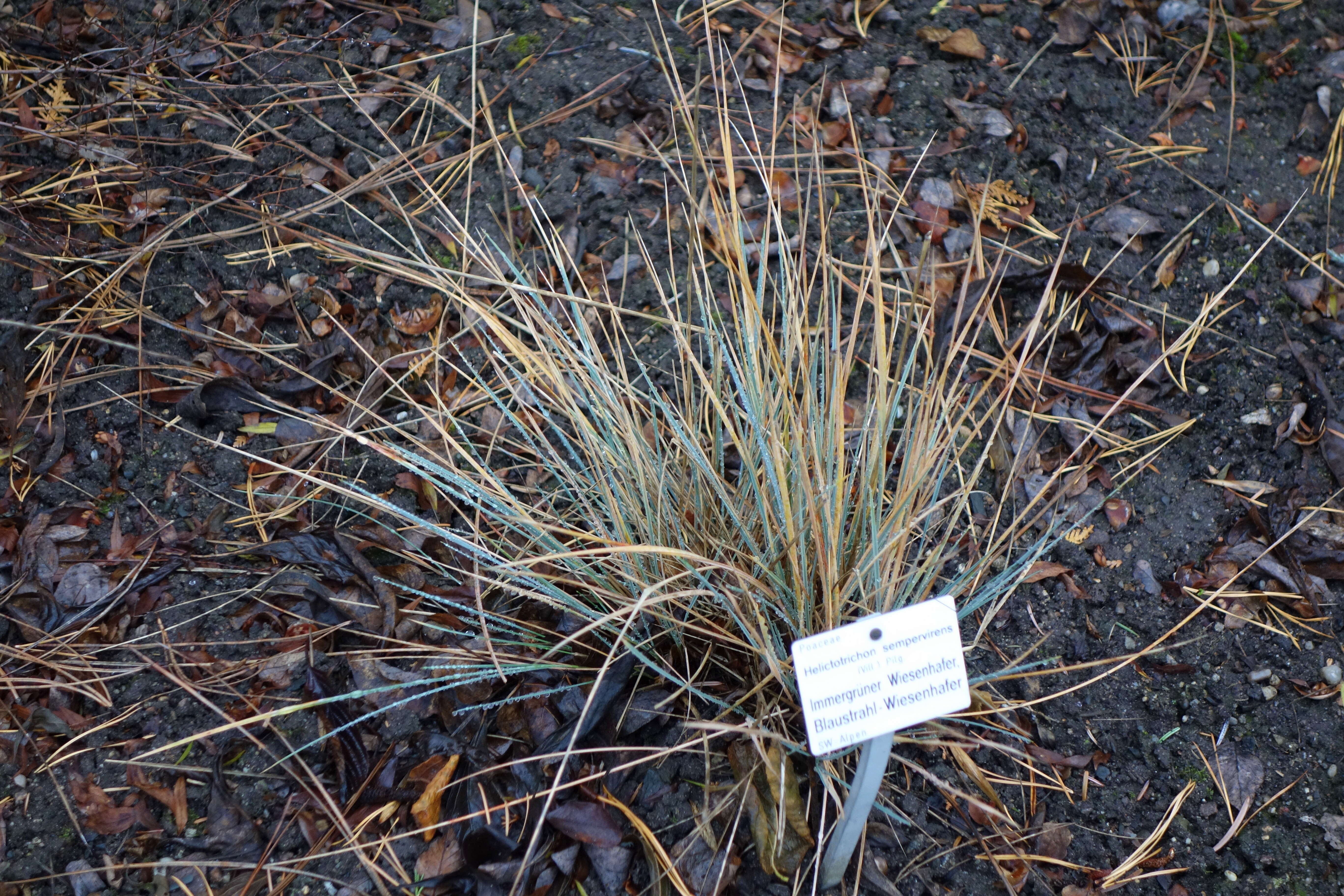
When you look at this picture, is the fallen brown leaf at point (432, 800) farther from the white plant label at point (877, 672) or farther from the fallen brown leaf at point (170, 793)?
the white plant label at point (877, 672)

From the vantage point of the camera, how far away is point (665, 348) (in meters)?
1.73

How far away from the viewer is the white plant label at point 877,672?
90 cm

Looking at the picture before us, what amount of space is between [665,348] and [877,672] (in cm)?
96

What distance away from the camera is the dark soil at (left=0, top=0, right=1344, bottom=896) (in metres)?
1.27

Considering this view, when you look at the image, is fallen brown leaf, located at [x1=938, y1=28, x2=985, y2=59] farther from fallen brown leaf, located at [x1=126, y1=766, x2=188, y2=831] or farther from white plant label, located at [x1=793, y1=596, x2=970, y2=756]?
fallen brown leaf, located at [x1=126, y1=766, x2=188, y2=831]

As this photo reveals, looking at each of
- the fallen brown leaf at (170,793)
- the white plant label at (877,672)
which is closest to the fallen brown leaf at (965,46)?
the white plant label at (877,672)

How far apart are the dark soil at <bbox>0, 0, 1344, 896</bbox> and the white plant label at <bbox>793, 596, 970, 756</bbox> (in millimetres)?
374

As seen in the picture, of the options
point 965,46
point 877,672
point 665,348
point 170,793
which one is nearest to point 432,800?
point 170,793

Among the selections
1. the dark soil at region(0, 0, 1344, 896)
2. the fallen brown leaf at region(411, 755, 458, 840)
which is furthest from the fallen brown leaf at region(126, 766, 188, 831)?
the fallen brown leaf at region(411, 755, 458, 840)

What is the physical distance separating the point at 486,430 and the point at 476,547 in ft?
1.57

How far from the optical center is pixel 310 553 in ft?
4.86

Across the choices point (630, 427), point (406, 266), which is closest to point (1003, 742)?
point (630, 427)

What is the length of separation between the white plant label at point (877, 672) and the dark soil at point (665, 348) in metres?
0.37

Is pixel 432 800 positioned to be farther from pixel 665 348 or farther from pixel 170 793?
pixel 665 348
